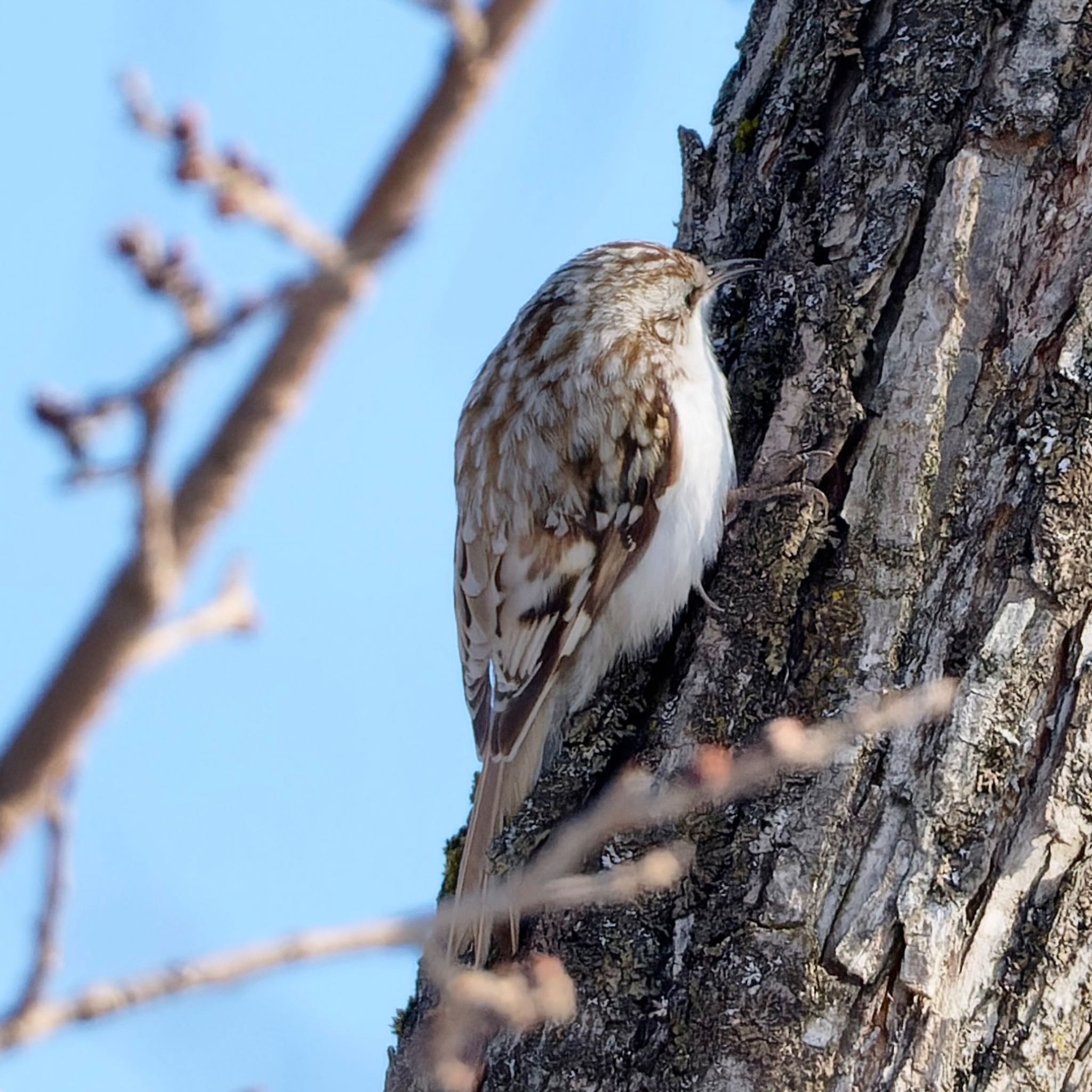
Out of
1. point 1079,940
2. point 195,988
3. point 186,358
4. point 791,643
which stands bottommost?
point 1079,940

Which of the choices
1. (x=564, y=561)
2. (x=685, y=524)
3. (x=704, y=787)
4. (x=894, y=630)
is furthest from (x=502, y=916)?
(x=564, y=561)

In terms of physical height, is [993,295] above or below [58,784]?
below

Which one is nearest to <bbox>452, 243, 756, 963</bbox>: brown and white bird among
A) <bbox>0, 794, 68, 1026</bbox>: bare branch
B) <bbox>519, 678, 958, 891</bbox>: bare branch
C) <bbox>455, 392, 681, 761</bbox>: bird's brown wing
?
<bbox>455, 392, 681, 761</bbox>: bird's brown wing

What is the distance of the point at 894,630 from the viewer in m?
2.56

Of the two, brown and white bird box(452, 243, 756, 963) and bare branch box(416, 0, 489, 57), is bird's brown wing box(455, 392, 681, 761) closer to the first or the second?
brown and white bird box(452, 243, 756, 963)

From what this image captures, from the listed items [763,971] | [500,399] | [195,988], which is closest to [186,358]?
[195,988]

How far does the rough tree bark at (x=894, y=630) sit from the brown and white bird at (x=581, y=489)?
17 centimetres

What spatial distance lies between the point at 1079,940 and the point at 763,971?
0.47m

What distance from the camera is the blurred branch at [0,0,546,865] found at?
88cm

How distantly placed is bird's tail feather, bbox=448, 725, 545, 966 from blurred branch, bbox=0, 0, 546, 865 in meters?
1.92

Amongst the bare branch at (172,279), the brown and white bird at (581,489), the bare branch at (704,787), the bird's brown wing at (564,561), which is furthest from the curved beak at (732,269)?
the bare branch at (172,279)

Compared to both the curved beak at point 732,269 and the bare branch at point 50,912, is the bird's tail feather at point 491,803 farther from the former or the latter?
the bare branch at point 50,912

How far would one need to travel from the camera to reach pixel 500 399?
3719 millimetres

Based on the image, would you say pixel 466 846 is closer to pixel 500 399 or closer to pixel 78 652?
pixel 500 399
